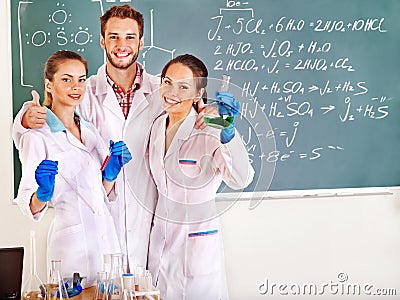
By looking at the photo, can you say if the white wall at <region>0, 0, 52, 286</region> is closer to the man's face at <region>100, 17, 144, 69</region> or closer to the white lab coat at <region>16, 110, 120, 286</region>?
the white lab coat at <region>16, 110, 120, 286</region>

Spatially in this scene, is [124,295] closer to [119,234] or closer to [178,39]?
[119,234]

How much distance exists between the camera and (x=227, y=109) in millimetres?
2840

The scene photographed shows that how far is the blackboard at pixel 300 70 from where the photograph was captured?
119 inches

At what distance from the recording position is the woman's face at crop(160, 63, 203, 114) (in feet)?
9.83

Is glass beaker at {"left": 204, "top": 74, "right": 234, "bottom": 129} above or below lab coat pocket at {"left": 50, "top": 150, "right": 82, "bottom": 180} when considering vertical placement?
above

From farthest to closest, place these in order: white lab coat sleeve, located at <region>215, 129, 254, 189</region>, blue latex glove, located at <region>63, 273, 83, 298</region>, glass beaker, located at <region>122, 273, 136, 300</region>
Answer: white lab coat sleeve, located at <region>215, 129, 254, 189</region>, blue latex glove, located at <region>63, 273, 83, 298</region>, glass beaker, located at <region>122, 273, 136, 300</region>

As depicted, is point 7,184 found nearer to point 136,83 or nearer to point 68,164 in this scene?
point 68,164

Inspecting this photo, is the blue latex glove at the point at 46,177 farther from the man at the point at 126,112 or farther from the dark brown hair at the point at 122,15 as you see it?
the dark brown hair at the point at 122,15

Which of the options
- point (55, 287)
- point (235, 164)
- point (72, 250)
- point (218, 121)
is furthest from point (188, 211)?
point (55, 287)

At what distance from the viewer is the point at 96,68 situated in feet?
9.87

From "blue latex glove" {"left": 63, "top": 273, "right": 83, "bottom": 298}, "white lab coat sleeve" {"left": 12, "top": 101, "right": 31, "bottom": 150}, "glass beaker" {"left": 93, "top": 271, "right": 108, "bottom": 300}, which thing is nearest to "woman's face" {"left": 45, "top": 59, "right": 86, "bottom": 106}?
"white lab coat sleeve" {"left": 12, "top": 101, "right": 31, "bottom": 150}

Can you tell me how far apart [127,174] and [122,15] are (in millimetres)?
722

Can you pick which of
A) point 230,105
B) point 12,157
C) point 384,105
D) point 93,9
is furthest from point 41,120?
point 384,105

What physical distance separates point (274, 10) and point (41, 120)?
1182 mm
